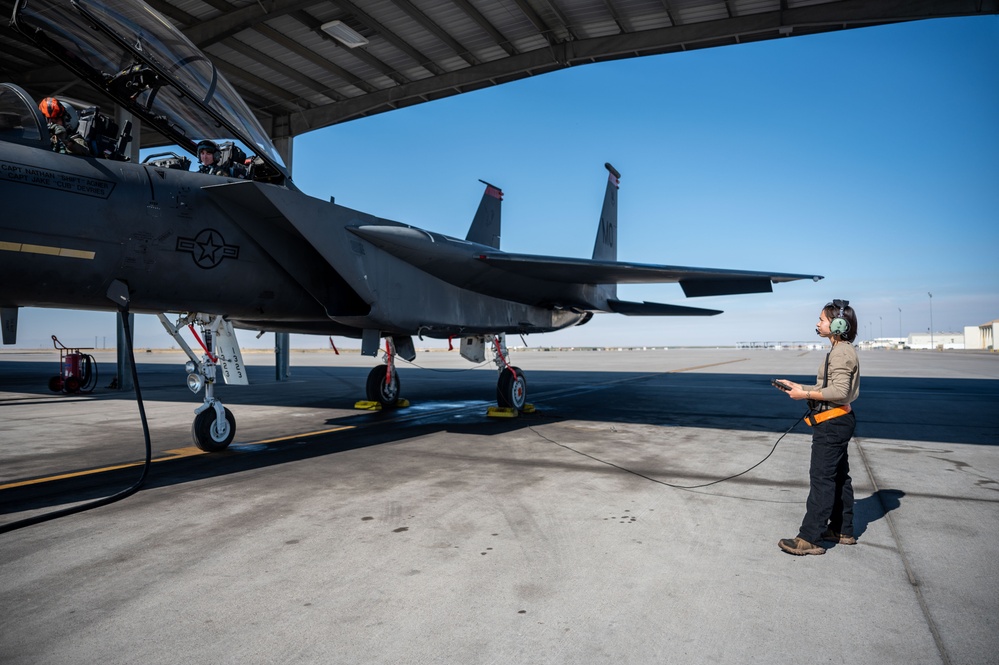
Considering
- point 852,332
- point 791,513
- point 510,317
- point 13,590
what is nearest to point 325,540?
point 13,590

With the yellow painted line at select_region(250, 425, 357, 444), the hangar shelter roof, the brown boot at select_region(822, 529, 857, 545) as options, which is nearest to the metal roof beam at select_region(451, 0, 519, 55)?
the hangar shelter roof

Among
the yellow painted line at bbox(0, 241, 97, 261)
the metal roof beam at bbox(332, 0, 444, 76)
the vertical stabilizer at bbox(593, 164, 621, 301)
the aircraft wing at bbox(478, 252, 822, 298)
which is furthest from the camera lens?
the vertical stabilizer at bbox(593, 164, 621, 301)

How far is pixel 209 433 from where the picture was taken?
650cm

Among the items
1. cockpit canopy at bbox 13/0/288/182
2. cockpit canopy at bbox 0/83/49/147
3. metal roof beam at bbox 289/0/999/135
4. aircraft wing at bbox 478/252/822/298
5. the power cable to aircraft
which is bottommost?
the power cable to aircraft

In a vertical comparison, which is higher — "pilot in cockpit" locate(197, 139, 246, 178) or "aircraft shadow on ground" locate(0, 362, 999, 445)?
"pilot in cockpit" locate(197, 139, 246, 178)

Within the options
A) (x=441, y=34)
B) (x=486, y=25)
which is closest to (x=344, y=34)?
(x=441, y=34)

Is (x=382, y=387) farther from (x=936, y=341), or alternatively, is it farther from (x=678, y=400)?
(x=936, y=341)

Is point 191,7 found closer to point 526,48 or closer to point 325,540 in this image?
point 526,48

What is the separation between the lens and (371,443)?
702cm

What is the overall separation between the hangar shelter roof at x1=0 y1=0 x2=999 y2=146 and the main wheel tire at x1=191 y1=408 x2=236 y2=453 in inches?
303

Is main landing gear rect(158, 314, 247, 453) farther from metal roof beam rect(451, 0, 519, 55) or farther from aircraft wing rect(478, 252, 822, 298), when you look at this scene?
metal roof beam rect(451, 0, 519, 55)

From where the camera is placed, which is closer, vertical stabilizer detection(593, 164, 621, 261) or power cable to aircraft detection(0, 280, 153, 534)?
power cable to aircraft detection(0, 280, 153, 534)

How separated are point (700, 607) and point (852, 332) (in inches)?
75.7

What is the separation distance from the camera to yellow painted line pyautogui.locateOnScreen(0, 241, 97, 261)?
14.0ft
